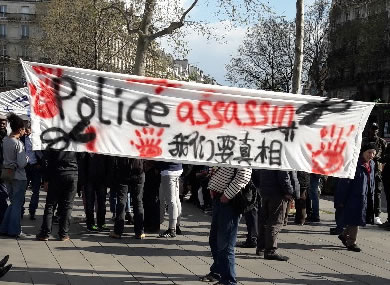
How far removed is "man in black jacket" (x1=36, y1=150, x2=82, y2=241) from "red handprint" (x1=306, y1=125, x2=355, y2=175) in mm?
3706

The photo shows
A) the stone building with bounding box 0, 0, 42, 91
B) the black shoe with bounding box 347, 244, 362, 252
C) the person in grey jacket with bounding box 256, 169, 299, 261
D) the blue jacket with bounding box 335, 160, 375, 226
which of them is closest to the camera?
the person in grey jacket with bounding box 256, 169, 299, 261

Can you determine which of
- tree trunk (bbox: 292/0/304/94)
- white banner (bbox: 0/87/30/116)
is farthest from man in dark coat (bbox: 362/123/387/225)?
white banner (bbox: 0/87/30/116)

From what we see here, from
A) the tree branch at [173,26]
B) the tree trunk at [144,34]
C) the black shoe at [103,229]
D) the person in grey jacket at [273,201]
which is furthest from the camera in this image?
the tree trunk at [144,34]

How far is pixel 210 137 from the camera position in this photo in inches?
253

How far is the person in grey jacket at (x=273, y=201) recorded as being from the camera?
26.1 ft

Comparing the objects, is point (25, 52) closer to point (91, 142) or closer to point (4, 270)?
point (4, 270)

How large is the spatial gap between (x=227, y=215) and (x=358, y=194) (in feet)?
10.6

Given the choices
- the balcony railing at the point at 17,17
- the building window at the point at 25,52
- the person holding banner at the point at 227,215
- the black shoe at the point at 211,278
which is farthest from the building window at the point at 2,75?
the person holding banner at the point at 227,215

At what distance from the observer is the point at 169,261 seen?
7.76 metres

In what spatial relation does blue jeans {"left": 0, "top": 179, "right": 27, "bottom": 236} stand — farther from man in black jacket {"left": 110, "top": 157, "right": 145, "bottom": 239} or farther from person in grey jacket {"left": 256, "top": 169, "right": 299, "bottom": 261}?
person in grey jacket {"left": 256, "top": 169, "right": 299, "bottom": 261}

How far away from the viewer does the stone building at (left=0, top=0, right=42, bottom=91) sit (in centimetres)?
9000

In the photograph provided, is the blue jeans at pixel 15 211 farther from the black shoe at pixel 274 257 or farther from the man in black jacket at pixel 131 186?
the black shoe at pixel 274 257

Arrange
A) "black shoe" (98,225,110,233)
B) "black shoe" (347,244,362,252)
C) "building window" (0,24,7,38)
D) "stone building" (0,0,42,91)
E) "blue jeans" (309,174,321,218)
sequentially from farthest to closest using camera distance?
"building window" (0,24,7,38) < "stone building" (0,0,42,91) < "blue jeans" (309,174,321,218) < "black shoe" (98,225,110,233) < "black shoe" (347,244,362,252)

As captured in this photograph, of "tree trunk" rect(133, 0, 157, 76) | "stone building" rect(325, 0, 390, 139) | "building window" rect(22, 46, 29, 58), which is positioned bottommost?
"tree trunk" rect(133, 0, 157, 76)
